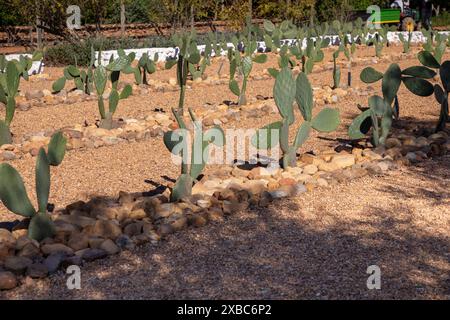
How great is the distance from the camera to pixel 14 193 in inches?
174

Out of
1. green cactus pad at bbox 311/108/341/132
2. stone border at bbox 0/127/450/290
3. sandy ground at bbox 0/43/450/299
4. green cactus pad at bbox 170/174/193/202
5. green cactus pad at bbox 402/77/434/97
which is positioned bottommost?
sandy ground at bbox 0/43/450/299

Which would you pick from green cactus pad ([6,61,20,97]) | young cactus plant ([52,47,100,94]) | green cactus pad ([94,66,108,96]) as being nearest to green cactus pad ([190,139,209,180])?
green cactus pad ([6,61,20,97])

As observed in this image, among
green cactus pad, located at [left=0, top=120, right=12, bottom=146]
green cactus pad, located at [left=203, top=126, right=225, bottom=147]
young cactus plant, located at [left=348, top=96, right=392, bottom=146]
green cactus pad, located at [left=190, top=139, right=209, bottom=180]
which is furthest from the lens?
green cactus pad, located at [left=0, top=120, right=12, bottom=146]

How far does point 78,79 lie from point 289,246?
263 inches

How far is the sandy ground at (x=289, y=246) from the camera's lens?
3801mm

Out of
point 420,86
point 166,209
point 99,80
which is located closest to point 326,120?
point 420,86

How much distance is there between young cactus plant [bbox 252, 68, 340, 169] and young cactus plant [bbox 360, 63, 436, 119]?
764 mm

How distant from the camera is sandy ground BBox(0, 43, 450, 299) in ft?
12.5

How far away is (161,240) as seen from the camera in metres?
4.55

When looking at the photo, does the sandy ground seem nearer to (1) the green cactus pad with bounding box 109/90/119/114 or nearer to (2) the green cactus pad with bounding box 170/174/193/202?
(2) the green cactus pad with bounding box 170/174/193/202

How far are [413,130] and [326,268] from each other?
3.98 metres

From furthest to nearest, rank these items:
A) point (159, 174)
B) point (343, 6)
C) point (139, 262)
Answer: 1. point (343, 6)
2. point (159, 174)
3. point (139, 262)
